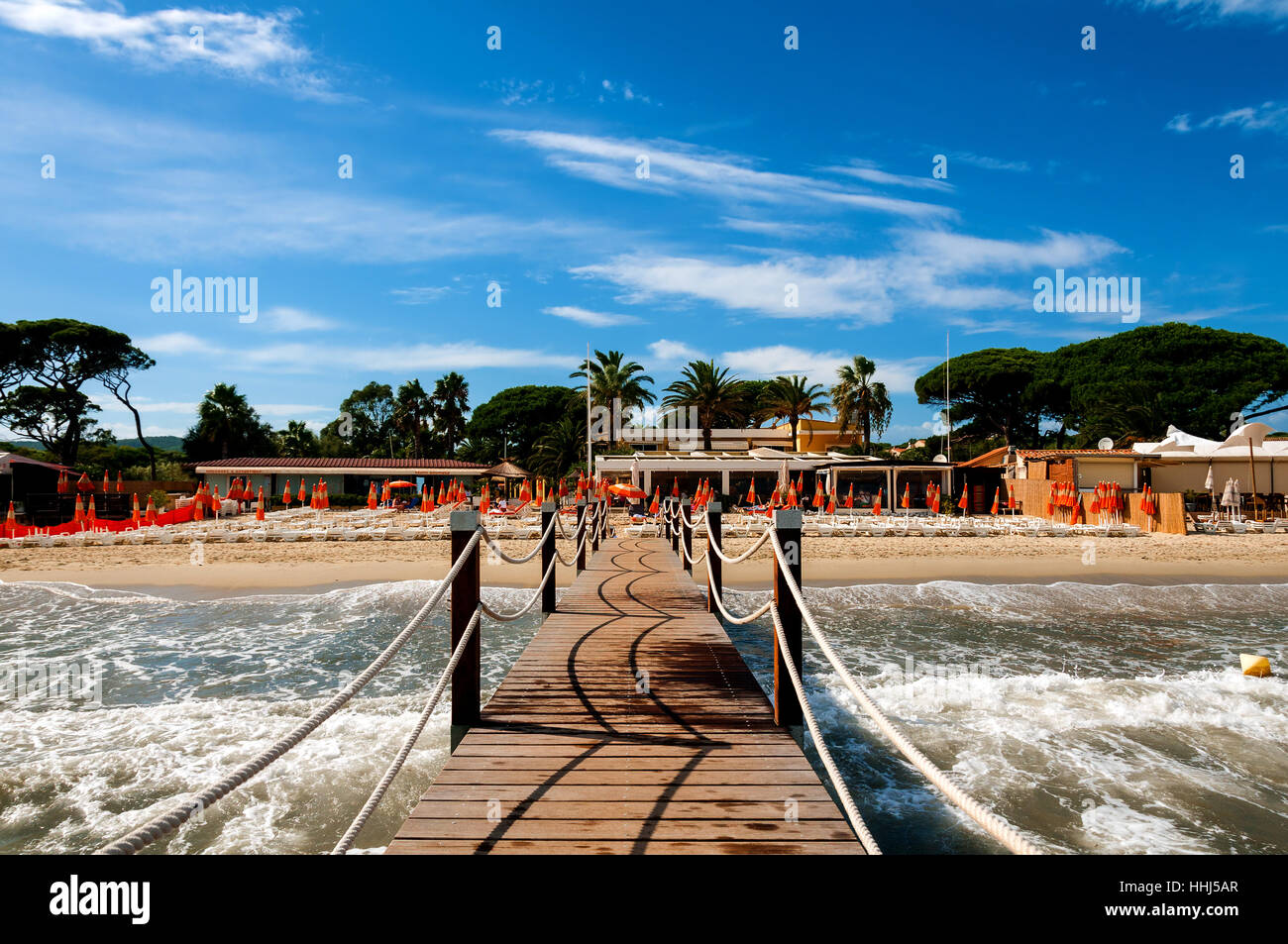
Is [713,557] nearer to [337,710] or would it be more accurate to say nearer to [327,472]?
[337,710]

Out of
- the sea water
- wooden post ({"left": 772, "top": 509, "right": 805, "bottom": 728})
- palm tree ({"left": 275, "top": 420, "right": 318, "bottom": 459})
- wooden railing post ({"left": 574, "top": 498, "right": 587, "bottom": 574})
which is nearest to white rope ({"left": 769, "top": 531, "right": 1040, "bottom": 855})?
wooden post ({"left": 772, "top": 509, "right": 805, "bottom": 728})

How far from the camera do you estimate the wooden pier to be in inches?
123

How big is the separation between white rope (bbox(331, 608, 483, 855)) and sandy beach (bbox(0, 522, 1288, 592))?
→ 31.5 feet

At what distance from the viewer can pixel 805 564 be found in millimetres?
17922

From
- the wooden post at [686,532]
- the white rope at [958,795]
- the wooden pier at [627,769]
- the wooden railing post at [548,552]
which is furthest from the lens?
the wooden post at [686,532]

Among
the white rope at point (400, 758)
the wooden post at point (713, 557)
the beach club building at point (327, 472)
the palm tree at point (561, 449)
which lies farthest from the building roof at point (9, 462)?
the white rope at point (400, 758)

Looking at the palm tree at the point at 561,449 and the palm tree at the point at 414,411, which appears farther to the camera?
the palm tree at the point at 414,411

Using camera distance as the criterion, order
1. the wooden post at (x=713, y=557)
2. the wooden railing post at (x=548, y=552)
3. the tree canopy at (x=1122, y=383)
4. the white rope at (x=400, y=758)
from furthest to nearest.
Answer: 1. the tree canopy at (x=1122, y=383)
2. the wooden railing post at (x=548, y=552)
3. the wooden post at (x=713, y=557)
4. the white rope at (x=400, y=758)

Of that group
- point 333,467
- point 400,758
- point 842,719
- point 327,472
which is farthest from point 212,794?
point 333,467

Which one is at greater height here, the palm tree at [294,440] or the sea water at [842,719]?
the palm tree at [294,440]

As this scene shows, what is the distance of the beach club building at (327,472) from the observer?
42969 millimetres

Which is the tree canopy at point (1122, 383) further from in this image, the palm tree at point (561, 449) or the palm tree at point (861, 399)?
the palm tree at point (561, 449)

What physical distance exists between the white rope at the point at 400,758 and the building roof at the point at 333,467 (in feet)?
139
